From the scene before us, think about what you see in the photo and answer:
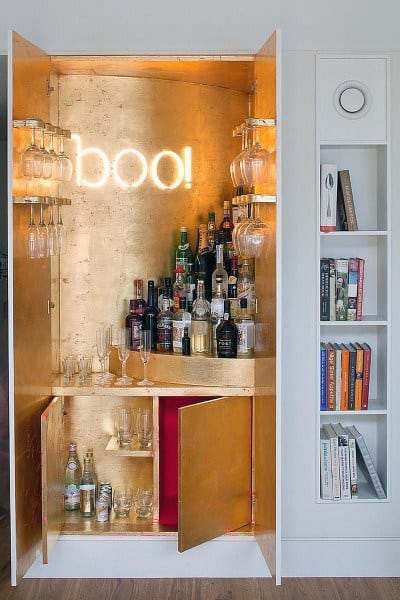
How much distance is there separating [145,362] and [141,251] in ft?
1.81

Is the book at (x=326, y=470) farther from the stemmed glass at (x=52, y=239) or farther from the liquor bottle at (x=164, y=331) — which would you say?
the stemmed glass at (x=52, y=239)

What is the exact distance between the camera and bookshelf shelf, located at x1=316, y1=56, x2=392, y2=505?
10.5ft

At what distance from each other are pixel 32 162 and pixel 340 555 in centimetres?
192

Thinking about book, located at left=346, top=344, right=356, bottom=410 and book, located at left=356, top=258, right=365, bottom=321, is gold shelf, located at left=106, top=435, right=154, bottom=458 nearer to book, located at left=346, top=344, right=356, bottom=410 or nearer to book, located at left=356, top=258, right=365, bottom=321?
book, located at left=346, top=344, right=356, bottom=410

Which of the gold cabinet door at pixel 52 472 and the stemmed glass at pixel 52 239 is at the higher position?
the stemmed glass at pixel 52 239

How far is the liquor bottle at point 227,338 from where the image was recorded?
3.31 meters

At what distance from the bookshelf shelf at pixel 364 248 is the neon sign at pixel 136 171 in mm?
623

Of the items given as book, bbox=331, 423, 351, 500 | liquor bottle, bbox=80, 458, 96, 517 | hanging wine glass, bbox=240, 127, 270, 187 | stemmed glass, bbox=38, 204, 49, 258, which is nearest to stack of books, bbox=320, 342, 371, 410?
book, bbox=331, 423, 351, 500

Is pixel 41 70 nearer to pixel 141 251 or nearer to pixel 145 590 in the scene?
pixel 141 251

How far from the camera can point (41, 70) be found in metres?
3.09

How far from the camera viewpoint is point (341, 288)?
3256 millimetres

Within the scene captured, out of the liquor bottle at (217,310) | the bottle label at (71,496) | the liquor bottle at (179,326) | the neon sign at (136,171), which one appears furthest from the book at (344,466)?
the neon sign at (136,171)

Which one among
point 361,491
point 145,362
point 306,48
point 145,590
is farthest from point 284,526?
point 306,48

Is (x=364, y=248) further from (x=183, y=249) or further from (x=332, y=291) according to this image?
(x=183, y=249)
